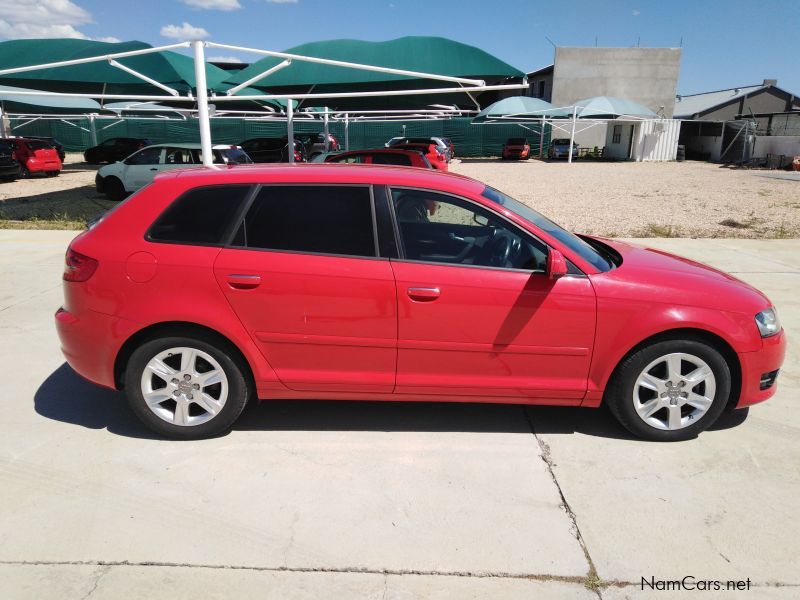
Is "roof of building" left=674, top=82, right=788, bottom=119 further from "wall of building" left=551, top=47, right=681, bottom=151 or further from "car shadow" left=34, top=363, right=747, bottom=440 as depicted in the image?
"car shadow" left=34, top=363, right=747, bottom=440

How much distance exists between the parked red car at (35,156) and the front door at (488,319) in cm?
2192

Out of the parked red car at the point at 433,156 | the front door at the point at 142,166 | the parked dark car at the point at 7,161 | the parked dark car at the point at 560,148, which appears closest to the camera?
the front door at the point at 142,166

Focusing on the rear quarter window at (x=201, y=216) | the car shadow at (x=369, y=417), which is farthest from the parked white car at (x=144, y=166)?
the rear quarter window at (x=201, y=216)

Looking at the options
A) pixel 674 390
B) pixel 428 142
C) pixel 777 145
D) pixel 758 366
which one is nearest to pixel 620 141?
pixel 777 145

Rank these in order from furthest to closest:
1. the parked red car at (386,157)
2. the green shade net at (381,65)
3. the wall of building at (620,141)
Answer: the wall of building at (620,141), the parked red car at (386,157), the green shade net at (381,65)

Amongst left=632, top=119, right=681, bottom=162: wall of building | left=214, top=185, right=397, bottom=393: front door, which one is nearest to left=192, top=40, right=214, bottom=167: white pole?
left=214, top=185, right=397, bottom=393: front door

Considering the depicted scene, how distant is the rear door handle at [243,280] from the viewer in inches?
131

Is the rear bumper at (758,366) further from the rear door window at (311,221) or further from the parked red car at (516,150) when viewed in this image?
the parked red car at (516,150)

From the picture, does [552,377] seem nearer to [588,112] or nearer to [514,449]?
[514,449]

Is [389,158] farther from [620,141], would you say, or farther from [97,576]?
[620,141]

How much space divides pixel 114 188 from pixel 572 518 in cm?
1623

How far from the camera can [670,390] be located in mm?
3482

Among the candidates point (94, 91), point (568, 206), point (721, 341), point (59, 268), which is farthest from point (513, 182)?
point (721, 341)

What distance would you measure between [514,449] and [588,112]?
115ft
